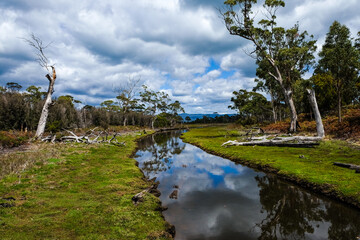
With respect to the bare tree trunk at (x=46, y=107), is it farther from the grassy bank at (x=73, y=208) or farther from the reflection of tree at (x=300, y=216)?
the reflection of tree at (x=300, y=216)

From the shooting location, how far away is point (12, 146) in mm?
22266

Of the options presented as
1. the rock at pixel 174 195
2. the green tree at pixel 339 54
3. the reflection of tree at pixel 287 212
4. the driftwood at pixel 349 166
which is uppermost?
the green tree at pixel 339 54

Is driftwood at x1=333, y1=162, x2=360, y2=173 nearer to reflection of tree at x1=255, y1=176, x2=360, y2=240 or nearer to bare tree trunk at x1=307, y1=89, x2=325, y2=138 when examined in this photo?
reflection of tree at x1=255, y1=176, x2=360, y2=240

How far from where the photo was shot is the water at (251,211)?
7.86 metres

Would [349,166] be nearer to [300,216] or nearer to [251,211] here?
[300,216]

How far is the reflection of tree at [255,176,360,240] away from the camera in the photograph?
7684mm

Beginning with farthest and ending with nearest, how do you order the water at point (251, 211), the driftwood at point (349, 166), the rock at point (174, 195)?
the driftwood at point (349, 166) < the rock at point (174, 195) < the water at point (251, 211)

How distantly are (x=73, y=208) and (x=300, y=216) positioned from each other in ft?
35.2

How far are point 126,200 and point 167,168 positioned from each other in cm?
1067

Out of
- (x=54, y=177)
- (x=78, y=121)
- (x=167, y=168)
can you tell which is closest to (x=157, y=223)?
(x=54, y=177)

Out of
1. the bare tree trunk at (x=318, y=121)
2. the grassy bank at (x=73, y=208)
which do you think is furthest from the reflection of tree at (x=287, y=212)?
the bare tree trunk at (x=318, y=121)

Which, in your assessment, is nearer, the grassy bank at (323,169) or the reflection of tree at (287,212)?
the reflection of tree at (287,212)

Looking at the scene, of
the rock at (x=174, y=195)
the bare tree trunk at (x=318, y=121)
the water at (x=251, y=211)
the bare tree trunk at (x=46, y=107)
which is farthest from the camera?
the bare tree trunk at (x=46, y=107)

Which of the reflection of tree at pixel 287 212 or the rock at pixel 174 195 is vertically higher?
the reflection of tree at pixel 287 212
